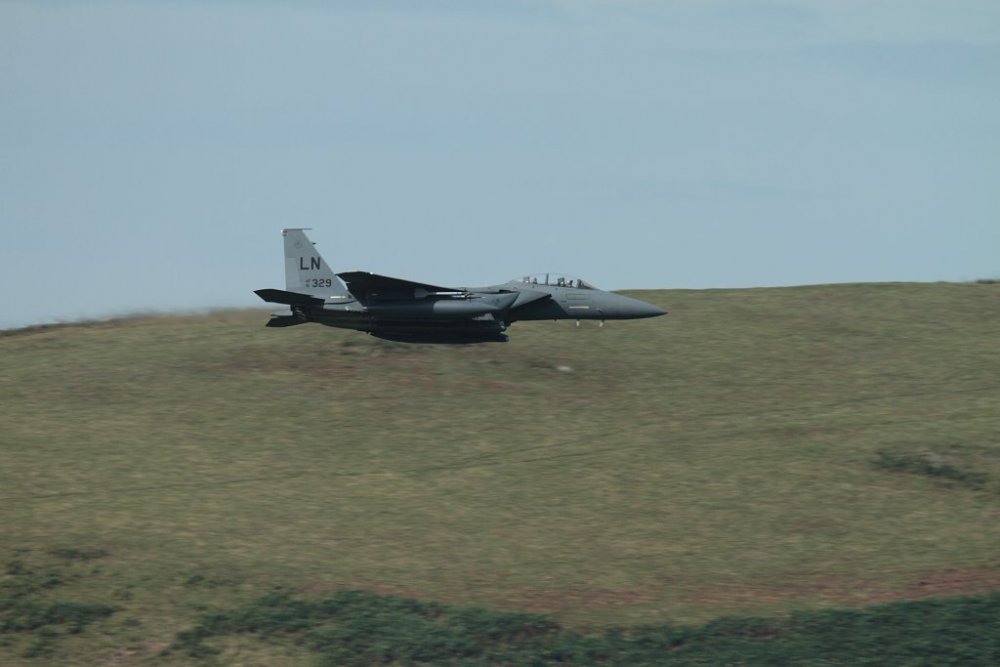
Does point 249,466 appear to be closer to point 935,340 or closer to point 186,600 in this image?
point 186,600

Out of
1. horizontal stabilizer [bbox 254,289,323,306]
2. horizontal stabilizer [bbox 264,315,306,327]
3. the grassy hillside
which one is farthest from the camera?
horizontal stabilizer [bbox 264,315,306,327]

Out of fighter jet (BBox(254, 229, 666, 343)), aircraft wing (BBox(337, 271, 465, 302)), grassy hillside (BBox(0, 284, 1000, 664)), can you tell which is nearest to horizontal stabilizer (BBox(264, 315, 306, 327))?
fighter jet (BBox(254, 229, 666, 343))

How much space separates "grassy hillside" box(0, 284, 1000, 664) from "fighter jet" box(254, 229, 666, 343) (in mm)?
3715

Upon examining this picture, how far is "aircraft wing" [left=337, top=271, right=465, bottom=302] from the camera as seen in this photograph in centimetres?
4050

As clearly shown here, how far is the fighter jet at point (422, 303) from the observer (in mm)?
41594

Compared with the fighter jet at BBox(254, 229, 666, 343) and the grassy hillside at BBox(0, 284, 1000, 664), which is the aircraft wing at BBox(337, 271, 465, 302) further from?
the grassy hillside at BBox(0, 284, 1000, 664)

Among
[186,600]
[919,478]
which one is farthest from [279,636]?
[919,478]

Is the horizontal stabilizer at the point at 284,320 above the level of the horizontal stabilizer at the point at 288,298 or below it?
below

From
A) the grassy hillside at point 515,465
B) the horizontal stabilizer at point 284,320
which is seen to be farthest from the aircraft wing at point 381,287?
the grassy hillside at point 515,465

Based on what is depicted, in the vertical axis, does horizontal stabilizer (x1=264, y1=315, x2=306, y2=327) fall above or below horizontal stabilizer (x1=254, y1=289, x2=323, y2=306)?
below

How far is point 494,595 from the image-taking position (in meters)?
31.1

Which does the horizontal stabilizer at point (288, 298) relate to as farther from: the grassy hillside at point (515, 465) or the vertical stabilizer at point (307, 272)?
the grassy hillside at point (515, 465)

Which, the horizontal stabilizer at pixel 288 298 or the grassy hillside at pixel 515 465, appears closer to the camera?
the grassy hillside at pixel 515 465

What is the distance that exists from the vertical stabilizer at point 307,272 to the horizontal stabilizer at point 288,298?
93 cm
